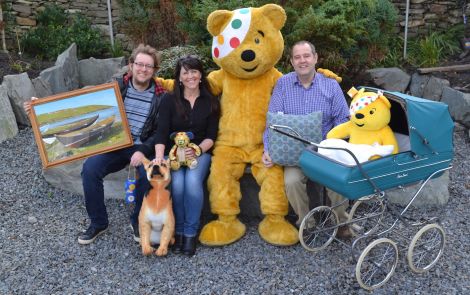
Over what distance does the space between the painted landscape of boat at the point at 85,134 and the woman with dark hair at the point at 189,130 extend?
45 centimetres

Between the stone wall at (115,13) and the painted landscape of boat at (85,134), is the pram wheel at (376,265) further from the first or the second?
the stone wall at (115,13)

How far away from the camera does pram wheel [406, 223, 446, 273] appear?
3.30 m

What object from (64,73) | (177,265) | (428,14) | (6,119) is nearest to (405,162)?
(177,265)

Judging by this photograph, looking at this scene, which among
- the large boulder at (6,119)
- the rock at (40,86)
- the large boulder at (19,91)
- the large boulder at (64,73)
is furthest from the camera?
the large boulder at (64,73)

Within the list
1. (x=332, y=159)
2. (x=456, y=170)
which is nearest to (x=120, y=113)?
(x=332, y=159)

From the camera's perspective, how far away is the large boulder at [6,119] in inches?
224

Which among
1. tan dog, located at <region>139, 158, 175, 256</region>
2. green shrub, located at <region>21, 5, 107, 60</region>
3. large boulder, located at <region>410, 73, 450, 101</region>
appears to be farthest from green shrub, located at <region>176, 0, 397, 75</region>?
tan dog, located at <region>139, 158, 175, 256</region>

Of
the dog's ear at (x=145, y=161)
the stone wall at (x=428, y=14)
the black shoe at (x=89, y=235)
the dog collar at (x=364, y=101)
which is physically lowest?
the black shoe at (x=89, y=235)

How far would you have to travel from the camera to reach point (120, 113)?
3979 mm

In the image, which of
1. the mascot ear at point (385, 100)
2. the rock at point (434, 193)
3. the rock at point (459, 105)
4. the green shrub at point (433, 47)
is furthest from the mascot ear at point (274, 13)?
the green shrub at point (433, 47)

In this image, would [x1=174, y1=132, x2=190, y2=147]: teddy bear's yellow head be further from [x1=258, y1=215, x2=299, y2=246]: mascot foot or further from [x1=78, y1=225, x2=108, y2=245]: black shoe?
[x1=78, y1=225, x2=108, y2=245]: black shoe

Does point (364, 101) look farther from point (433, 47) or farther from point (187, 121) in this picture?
point (433, 47)

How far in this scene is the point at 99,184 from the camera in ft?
12.5

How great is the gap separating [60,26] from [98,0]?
0.71 meters
